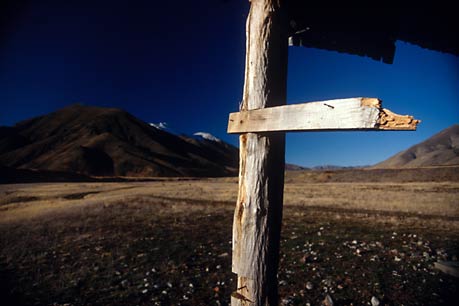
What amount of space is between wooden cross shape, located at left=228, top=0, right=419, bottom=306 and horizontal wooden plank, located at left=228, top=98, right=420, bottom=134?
13 millimetres

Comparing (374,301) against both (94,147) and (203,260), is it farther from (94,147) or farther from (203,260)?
(94,147)

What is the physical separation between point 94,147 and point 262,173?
133m

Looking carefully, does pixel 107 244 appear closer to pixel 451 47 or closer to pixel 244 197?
pixel 244 197

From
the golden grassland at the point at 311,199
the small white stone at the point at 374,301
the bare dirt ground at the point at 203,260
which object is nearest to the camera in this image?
the small white stone at the point at 374,301

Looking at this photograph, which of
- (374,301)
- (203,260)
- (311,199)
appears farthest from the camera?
(311,199)

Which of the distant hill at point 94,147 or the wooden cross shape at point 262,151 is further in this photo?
the distant hill at point 94,147

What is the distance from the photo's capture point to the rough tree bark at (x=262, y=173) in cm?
333

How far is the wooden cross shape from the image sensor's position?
10.9ft

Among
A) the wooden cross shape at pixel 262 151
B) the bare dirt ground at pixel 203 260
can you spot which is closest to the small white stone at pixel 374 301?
the bare dirt ground at pixel 203 260

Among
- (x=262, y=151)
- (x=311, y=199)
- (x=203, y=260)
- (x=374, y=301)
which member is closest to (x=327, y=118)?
(x=262, y=151)

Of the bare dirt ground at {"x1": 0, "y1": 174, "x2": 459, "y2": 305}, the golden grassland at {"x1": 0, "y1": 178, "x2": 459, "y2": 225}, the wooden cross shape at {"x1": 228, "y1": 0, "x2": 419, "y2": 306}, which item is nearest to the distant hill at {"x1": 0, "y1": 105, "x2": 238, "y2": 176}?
the golden grassland at {"x1": 0, "y1": 178, "x2": 459, "y2": 225}

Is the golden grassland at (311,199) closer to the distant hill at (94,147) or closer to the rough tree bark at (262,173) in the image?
the rough tree bark at (262,173)

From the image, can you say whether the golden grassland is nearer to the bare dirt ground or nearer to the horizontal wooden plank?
the bare dirt ground

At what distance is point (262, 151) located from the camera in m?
3.38
